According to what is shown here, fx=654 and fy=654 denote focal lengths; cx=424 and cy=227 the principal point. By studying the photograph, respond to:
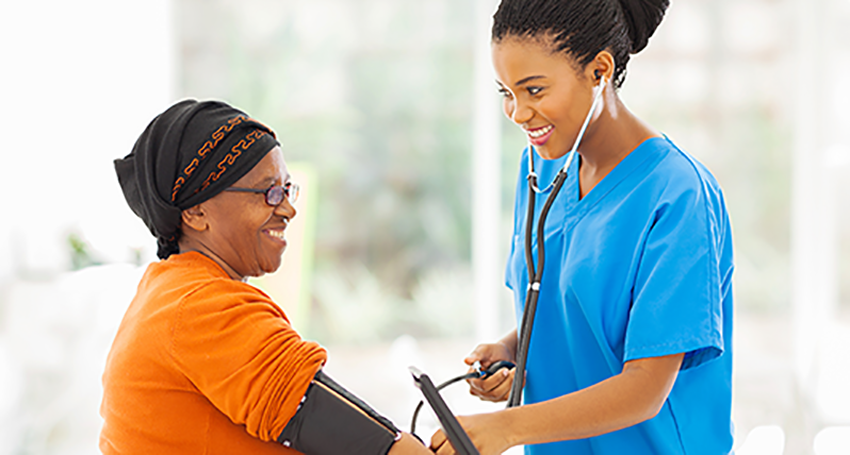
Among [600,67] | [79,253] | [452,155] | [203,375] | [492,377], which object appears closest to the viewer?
[203,375]

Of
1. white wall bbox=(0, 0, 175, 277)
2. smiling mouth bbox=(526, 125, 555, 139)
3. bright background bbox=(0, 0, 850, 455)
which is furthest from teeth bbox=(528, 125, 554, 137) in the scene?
bright background bbox=(0, 0, 850, 455)

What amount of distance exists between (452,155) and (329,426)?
260 centimetres

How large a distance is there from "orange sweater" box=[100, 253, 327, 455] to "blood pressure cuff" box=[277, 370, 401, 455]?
18 millimetres

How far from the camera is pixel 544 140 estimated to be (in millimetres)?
1050

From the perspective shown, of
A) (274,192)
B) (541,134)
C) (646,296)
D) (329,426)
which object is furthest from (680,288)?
(274,192)

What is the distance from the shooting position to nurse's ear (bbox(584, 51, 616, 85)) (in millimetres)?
1008

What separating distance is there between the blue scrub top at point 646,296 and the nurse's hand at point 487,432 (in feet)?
0.69

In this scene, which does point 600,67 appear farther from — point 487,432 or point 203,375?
point 203,375

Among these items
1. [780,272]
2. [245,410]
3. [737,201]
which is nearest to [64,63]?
[245,410]

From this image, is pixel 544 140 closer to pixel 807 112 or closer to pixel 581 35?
pixel 581 35

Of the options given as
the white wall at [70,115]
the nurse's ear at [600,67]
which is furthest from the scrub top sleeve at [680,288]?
the white wall at [70,115]

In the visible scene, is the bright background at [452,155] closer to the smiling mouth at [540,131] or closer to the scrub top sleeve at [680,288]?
the smiling mouth at [540,131]

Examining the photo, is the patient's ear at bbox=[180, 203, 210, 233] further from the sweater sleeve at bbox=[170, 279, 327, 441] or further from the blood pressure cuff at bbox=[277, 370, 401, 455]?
the blood pressure cuff at bbox=[277, 370, 401, 455]

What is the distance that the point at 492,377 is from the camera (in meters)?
1.22
